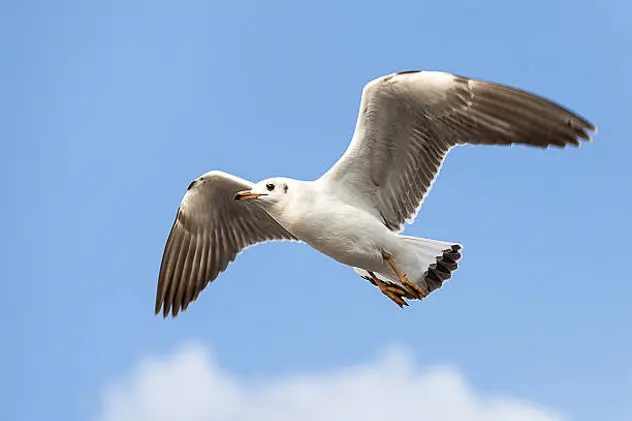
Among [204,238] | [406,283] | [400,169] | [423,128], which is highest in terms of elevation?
[204,238]

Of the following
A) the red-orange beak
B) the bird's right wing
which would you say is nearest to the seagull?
the red-orange beak

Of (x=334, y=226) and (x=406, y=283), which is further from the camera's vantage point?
(x=406, y=283)

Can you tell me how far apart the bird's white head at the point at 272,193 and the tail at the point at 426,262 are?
4.43 feet

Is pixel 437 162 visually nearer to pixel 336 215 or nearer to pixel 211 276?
pixel 336 215

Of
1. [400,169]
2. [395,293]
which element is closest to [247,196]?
[400,169]

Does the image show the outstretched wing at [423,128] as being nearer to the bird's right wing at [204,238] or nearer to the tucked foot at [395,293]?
the tucked foot at [395,293]

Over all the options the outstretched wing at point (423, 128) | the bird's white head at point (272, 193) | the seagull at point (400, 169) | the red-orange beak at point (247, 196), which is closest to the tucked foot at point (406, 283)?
the seagull at point (400, 169)

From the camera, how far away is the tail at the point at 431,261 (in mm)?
11852

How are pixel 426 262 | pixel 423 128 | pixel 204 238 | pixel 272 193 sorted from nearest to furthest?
pixel 423 128
pixel 272 193
pixel 426 262
pixel 204 238

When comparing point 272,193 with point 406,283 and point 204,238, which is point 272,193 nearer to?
point 406,283

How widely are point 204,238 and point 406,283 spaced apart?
3.29m

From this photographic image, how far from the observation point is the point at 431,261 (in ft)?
39.1

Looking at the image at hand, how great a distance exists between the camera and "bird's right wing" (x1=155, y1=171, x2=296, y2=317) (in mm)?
13633

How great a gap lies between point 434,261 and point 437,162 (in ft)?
3.58
